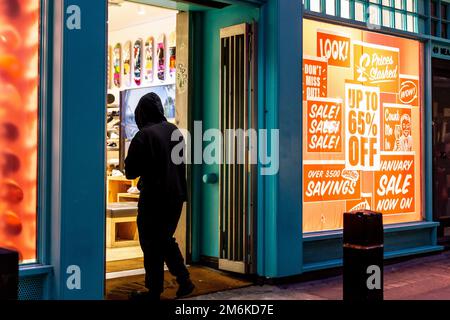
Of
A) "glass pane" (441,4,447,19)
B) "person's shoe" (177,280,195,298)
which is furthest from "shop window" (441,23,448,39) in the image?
"person's shoe" (177,280,195,298)

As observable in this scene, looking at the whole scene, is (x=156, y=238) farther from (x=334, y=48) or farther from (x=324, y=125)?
(x=334, y=48)

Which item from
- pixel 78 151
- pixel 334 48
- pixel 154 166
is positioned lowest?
pixel 154 166

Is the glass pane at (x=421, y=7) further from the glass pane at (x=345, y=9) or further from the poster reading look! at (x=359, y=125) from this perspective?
the glass pane at (x=345, y=9)

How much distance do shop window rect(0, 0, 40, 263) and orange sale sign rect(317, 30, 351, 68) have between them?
3.55 m

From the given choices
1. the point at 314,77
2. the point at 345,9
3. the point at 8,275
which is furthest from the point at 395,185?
the point at 8,275

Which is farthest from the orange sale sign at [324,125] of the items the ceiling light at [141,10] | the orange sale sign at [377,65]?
the ceiling light at [141,10]

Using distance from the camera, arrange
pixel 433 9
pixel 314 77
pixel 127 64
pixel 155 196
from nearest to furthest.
Answer: 1. pixel 155 196
2. pixel 314 77
3. pixel 433 9
4. pixel 127 64

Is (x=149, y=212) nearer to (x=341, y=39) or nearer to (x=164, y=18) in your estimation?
(x=341, y=39)

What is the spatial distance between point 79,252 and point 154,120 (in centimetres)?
153

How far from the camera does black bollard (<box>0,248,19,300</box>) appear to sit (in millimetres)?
3076

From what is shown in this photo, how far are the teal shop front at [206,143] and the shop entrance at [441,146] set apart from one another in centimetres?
24

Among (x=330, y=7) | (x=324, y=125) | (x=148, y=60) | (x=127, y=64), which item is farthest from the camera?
(x=127, y=64)

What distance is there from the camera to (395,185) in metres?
8.09

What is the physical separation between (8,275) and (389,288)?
461 cm
